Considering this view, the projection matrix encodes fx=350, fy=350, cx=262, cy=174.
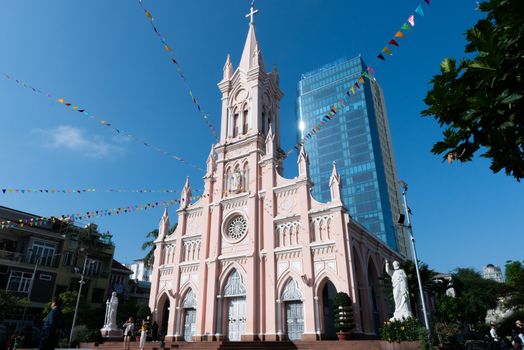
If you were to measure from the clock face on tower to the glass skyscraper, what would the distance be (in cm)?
4813

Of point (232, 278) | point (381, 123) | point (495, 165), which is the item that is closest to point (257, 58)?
point (232, 278)

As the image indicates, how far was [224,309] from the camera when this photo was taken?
25688 millimetres

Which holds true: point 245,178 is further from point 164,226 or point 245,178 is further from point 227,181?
point 164,226

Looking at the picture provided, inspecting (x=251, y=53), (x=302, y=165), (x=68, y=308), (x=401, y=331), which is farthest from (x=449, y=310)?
(x=68, y=308)

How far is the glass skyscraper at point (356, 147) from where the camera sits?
240 feet

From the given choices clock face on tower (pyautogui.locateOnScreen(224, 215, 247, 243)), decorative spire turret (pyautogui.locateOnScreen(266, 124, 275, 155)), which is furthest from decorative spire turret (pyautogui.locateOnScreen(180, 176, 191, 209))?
decorative spire turret (pyautogui.locateOnScreen(266, 124, 275, 155))

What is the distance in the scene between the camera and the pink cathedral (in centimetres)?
2262

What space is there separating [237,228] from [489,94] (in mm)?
24848

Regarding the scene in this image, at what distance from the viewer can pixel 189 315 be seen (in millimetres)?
27281

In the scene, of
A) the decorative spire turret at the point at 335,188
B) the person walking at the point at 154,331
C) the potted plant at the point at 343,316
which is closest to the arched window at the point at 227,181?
the decorative spire turret at the point at 335,188

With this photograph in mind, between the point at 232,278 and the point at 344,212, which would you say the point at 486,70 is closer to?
the point at 344,212

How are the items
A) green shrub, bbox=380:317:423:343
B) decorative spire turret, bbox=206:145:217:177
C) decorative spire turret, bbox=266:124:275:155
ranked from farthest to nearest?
1. decorative spire turret, bbox=206:145:217:177
2. decorative spire turret, bbox=266:124:275:155
3. green shrub, bbox=380:317:423:343

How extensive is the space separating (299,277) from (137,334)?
13.2m

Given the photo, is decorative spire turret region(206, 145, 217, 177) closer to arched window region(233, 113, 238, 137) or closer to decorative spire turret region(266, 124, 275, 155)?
arched window region(233, 113, 238, 137)
